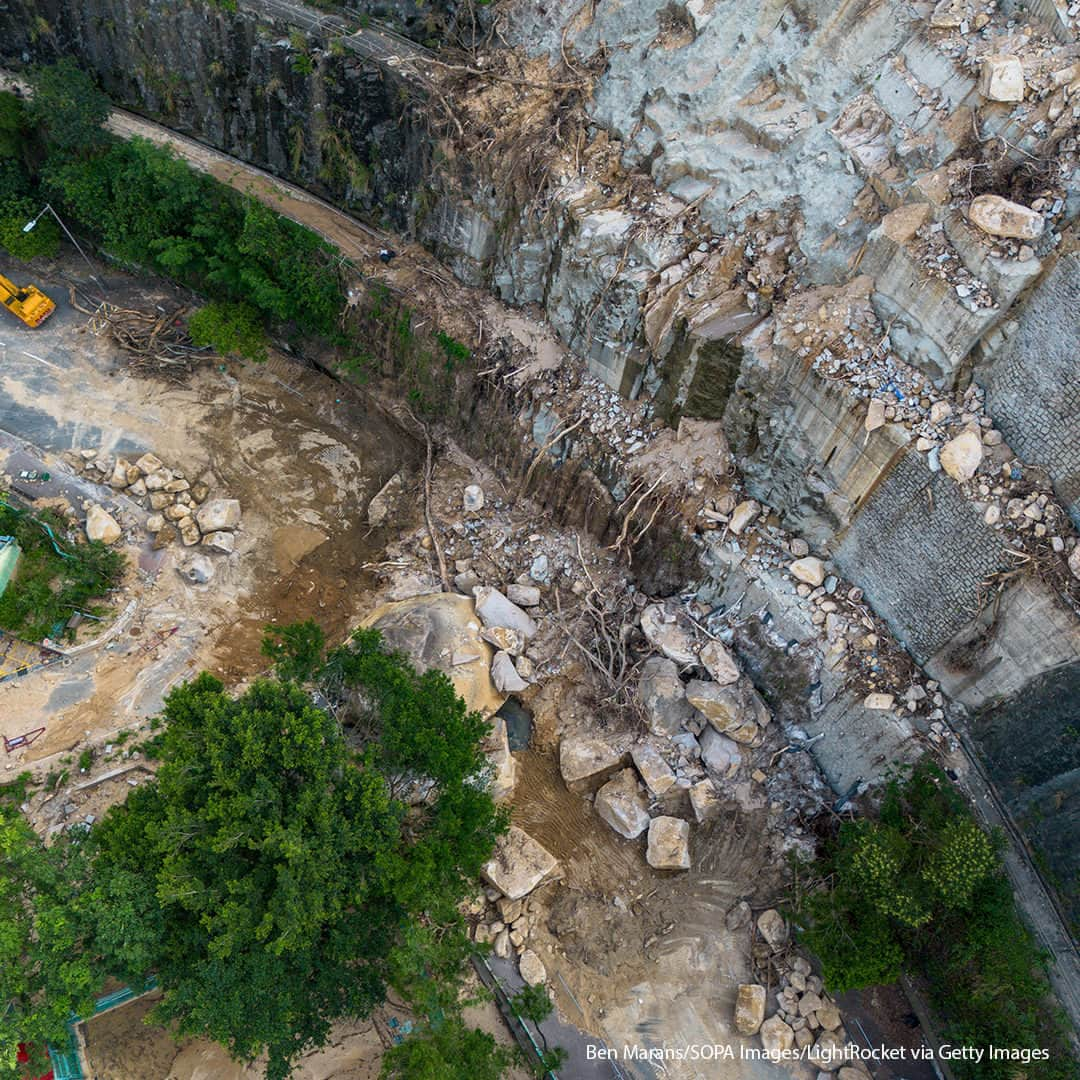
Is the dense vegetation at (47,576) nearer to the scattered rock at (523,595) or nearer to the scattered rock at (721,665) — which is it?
the scattered rock at (523,595)

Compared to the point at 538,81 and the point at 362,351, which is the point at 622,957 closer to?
the point at 362,351

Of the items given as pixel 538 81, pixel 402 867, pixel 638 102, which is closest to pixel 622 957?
pixel 402 867

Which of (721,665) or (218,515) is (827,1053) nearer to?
(721,665)

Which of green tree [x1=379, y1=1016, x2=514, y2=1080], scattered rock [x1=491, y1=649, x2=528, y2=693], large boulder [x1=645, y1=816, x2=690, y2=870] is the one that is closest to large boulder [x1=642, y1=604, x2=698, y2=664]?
scattered rock [x1=491, y1=649, x2=528, y2=693]

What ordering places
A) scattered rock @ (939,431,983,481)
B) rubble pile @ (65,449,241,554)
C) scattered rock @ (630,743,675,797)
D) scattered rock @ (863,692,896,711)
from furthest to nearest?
1. rubble pile @ (65,449,241,554)
2. scattered rock @ (630,743,675,797)
3. scattered rock @ (863,692,896,711)
4. scattered rock @ (939,431,983,481)

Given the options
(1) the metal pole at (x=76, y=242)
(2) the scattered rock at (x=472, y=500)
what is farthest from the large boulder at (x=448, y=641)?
(1) the metal pole at (x=76, y=242)

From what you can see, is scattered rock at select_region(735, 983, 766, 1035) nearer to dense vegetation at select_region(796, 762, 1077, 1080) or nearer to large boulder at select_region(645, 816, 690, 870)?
dense vegetation at select_region(796, 762, 1077, 1080)

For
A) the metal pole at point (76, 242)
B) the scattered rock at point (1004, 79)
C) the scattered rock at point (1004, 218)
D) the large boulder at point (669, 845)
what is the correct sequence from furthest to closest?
the metal pole at point (76, 242), the large boulder at point (669, 845), the scattered rock at point (1004, 79), the scattered rock at point (1004, 218)
